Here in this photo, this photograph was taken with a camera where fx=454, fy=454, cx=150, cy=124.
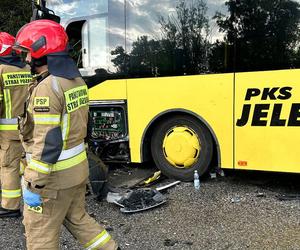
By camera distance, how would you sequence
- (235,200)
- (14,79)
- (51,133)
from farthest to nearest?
(235,200)
(14,79)
(51,133)

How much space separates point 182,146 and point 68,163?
9.13ft

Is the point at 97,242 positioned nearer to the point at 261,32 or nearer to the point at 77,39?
the point at 261,32

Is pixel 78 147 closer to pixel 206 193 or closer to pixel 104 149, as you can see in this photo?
pixel 206 193

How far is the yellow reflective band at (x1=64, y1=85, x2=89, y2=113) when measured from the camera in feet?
9.64

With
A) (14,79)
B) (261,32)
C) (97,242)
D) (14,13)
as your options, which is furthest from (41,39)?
(14,13)

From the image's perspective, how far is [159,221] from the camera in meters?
4.62

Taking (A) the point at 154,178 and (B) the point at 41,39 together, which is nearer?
(B) the point at 41,39

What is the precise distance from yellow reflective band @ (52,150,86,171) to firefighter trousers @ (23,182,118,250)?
0.15 metres

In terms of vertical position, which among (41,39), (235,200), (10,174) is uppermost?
(41,39)

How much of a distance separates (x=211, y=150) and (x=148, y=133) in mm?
887

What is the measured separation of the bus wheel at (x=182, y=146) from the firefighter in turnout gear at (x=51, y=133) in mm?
2620

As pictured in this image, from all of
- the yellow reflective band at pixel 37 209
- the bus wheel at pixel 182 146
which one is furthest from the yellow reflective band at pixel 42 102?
the bus wheel at pixel 182 146

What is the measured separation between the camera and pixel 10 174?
15.8 feet

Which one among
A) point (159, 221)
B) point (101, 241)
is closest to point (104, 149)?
point (159, 221)
